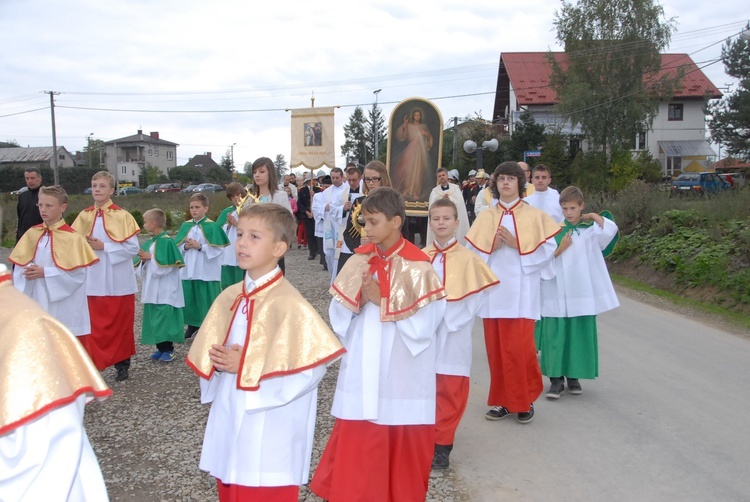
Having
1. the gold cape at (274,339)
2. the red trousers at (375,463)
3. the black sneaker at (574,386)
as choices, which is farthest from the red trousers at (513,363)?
the gold cape at (274,339)

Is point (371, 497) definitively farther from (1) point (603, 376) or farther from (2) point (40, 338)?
(1) point (603, 376)

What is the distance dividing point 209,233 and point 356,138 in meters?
93.8

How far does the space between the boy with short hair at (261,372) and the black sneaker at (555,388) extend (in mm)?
3873

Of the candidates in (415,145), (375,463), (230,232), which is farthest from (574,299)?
(415,145)

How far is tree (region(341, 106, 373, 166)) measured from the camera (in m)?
98.6

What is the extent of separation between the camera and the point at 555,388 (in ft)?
21.9

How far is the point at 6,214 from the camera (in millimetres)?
23984

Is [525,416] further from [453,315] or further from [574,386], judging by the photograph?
[453,315]

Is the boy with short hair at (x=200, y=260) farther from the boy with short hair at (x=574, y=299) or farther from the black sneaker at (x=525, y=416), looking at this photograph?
the black sneaker at (x=525, y=416)

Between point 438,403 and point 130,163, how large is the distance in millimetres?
104979

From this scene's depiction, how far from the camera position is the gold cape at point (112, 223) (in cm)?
712

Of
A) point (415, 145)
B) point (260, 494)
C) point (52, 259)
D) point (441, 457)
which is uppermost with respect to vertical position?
point (415, 145)

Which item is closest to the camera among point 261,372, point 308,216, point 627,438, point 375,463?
point 261,372

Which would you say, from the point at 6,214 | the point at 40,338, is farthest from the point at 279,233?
the point at 6,214
